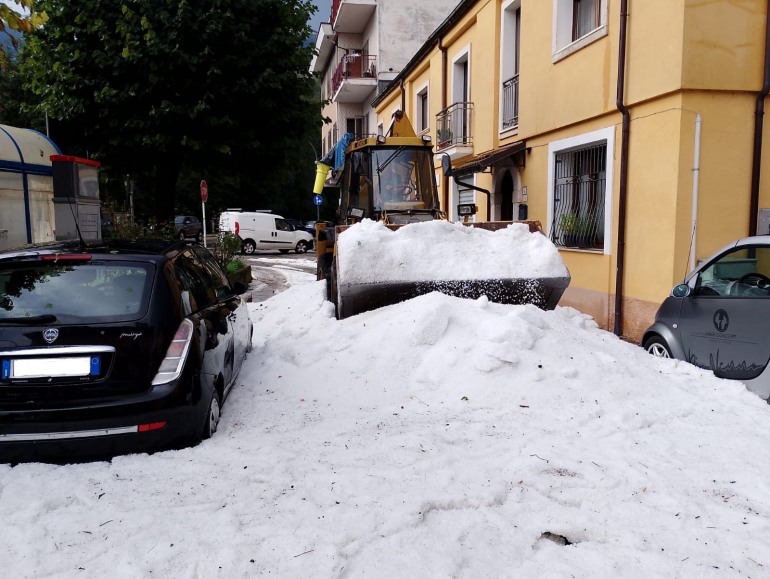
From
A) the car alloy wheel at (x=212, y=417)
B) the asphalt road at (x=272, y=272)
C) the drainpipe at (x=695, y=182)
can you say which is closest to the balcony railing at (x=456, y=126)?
the asphalt road at (x=272, y=272)

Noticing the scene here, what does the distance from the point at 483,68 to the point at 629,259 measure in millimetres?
7536

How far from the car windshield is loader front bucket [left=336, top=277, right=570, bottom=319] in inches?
125

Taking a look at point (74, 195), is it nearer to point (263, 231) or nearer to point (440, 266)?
point (440, 266)

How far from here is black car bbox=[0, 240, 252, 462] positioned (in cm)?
379

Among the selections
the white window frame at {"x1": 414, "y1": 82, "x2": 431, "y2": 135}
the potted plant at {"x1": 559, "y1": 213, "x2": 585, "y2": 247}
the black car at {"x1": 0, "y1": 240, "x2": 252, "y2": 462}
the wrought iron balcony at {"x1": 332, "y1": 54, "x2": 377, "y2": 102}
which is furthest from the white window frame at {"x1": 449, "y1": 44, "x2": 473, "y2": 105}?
the black car at {"x1": 0, "y1": 240, "x2": 252, "y2": 462}

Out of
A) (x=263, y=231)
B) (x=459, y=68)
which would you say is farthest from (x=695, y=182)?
(x=263, y=231)

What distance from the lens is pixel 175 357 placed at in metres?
4.06

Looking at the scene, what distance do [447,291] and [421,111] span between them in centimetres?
1597

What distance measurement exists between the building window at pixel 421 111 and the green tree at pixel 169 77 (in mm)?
6980

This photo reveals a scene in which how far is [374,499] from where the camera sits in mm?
3574

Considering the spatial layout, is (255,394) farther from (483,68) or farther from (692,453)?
(483,68)

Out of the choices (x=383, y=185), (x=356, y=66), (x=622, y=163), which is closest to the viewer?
(x=622, y=163)

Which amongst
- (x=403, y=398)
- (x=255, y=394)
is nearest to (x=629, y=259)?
(x=403, y=398)

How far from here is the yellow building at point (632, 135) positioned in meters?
8.12
